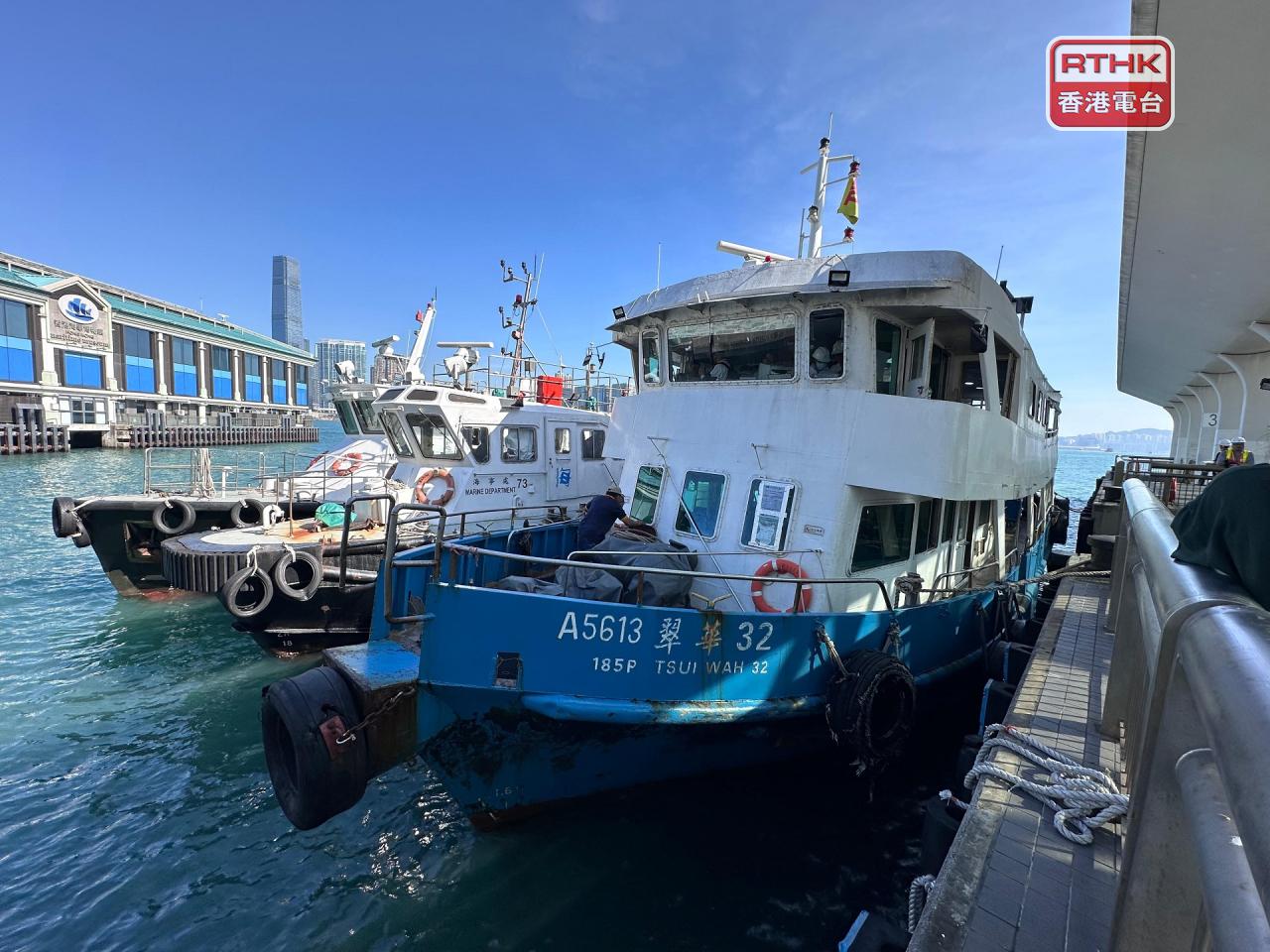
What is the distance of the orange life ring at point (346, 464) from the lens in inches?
Result: 544

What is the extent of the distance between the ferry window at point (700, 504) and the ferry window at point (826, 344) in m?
1.45

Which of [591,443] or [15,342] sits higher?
[15,342]

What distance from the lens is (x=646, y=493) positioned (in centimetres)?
727

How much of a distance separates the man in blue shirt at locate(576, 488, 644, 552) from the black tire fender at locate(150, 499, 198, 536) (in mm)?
8300

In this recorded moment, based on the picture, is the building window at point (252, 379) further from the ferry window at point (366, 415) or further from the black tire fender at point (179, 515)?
the black tire fender at point (179, 515)

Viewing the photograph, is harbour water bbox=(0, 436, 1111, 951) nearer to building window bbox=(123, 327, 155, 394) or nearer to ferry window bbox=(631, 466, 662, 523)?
ferry window bbox=(631, 466, 662, 523)

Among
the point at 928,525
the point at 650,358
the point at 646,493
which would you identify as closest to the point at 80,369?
the point at 650,358

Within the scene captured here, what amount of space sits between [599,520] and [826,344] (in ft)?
10.1

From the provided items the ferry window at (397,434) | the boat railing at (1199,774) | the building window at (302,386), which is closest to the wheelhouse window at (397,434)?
the ferry window at (397,434)

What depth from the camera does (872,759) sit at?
188 inches

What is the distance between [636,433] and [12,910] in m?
6.67

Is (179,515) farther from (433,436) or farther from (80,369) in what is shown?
(80,369)

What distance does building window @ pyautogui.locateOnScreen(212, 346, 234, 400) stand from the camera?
58.4 m

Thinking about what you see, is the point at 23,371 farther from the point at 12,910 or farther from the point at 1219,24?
the point at 1219,24
